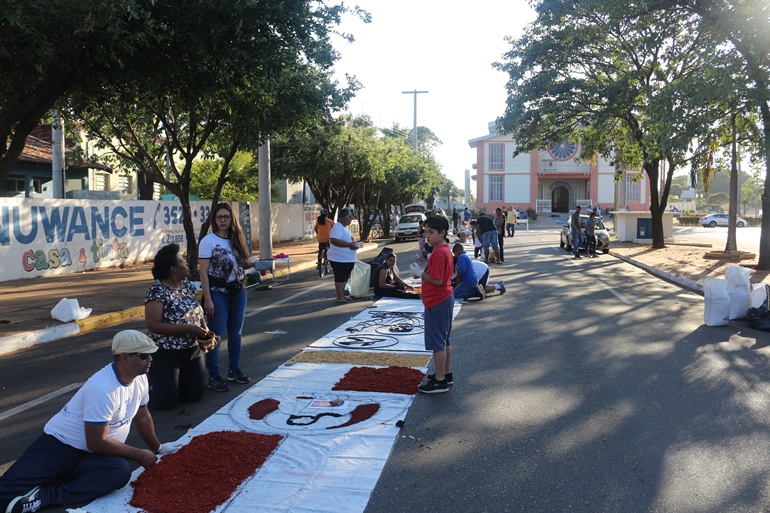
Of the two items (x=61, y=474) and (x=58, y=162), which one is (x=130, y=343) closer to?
(x=61, y=474)

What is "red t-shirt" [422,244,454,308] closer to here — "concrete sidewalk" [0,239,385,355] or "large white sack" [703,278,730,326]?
"large white sack" [703,278,730,326]

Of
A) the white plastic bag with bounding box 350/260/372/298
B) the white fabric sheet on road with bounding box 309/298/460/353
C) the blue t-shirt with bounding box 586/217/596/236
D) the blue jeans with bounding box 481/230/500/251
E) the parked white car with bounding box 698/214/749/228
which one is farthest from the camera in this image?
the parked white car with bounding box 698/214/749/228

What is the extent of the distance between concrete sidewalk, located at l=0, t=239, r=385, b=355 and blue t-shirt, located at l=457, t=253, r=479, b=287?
5.69 m

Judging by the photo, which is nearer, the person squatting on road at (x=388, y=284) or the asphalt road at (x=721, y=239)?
the person squatting on road at (x=388, y=284)

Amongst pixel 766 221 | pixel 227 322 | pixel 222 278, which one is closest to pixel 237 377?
pixel 227 322

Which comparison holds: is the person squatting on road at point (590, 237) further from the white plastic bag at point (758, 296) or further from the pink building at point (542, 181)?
the pink building at point (542, 181)

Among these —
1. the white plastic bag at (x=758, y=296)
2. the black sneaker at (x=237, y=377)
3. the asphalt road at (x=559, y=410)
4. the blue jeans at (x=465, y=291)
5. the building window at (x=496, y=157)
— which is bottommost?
the asphalt road at (x=559, y=410)

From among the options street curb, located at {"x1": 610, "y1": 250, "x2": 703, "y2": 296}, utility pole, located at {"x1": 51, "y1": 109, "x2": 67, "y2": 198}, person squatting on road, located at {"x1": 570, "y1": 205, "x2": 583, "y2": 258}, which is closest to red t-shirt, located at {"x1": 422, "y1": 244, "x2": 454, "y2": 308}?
street curb, located at {"x1": 610, "y1": 250, "x2": 703, "y2": 296}

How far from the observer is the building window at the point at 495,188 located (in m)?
67.1

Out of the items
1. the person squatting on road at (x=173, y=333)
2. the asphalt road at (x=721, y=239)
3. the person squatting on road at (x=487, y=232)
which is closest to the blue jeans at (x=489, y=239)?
the person squatting on road at (x=487, y=232)

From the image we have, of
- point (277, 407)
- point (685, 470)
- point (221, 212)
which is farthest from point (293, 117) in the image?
point (685, 470)

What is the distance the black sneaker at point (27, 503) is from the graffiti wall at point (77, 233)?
42.2 ft

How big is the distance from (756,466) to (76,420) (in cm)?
462

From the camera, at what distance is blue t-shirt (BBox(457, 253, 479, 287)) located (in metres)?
10.5
